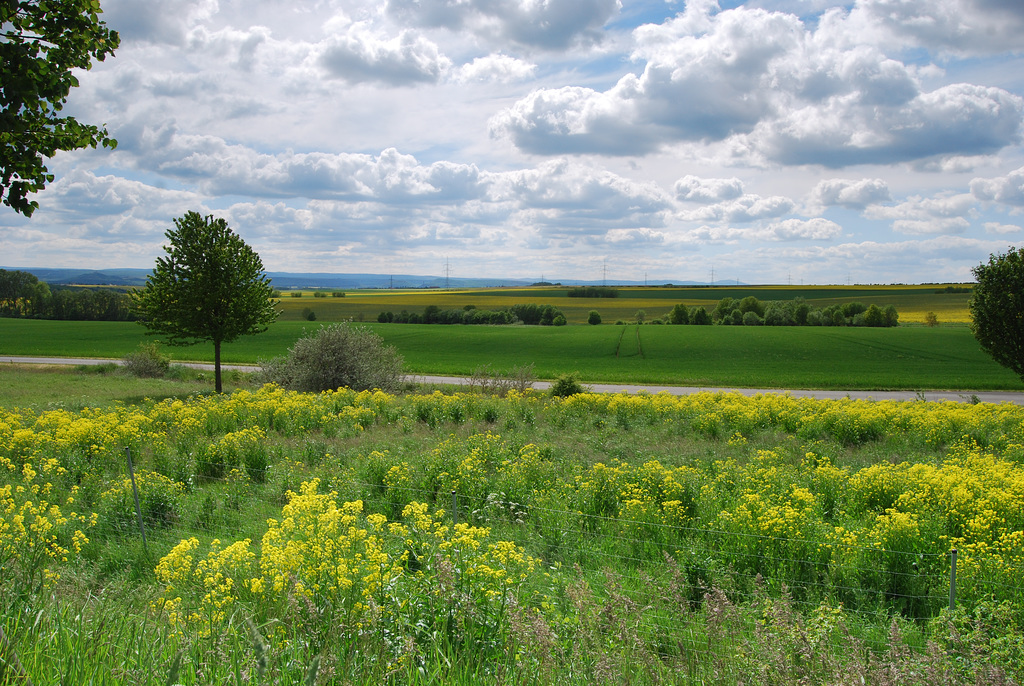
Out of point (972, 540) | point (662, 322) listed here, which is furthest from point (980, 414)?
point (662, 322)

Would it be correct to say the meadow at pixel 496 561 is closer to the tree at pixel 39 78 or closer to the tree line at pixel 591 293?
the tree at pixel 39 78

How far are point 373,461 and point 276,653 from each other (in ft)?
23.0

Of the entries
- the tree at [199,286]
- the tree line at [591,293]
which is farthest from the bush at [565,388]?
the tree line at [591,293]

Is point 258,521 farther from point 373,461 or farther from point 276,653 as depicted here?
point 276,653

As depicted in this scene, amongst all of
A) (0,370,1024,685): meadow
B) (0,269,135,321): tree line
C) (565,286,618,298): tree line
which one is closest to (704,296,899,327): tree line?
(565,286,618,298): tree line

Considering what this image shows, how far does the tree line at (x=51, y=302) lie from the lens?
81438mm

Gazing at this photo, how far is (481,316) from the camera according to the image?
8594cm

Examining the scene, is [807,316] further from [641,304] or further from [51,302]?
[51,302]

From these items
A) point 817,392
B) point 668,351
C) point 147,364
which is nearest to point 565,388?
point 817,392

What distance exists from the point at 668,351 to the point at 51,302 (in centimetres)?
8646

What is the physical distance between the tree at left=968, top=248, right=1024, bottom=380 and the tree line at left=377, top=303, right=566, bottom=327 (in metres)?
57.9

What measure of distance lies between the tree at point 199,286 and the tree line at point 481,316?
58.1 meters

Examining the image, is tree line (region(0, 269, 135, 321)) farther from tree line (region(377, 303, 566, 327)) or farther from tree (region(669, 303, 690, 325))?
tree (region(669, 303, 690, 325))

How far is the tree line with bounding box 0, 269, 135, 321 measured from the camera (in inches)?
3206
